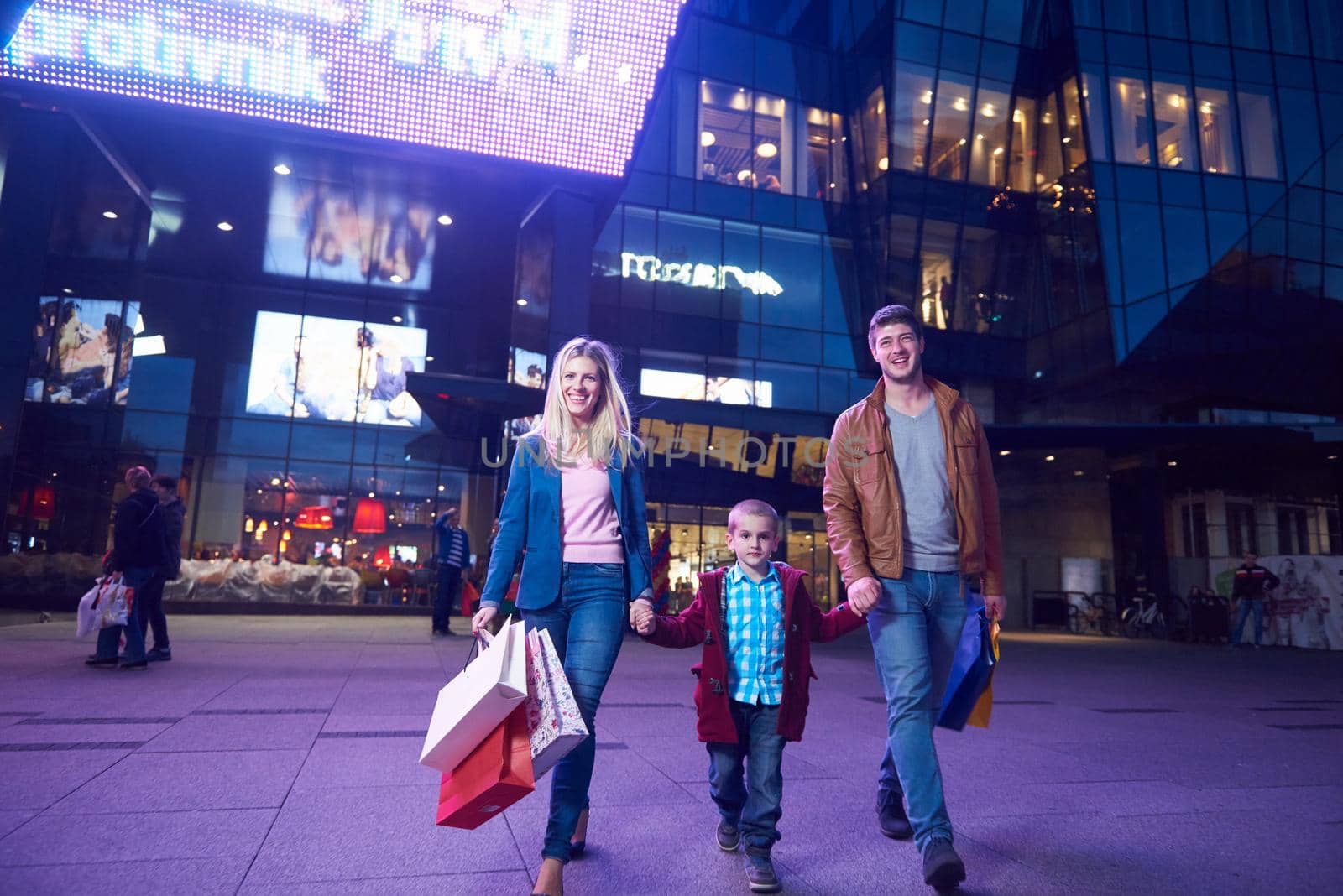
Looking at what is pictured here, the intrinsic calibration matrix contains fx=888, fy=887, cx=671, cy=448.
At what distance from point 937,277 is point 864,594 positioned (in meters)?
22.8

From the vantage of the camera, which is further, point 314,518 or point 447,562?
point 314,518

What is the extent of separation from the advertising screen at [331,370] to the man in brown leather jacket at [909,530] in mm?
21779

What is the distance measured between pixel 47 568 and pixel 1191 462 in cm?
2715

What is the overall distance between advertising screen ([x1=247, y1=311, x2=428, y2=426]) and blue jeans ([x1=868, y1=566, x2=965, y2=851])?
22.0 metres

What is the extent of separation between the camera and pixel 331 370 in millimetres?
23906

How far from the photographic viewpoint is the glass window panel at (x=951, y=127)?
2422cm

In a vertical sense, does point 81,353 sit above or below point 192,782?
above

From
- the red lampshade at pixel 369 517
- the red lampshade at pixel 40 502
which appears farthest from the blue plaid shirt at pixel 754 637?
the red lampshade at pixel 40 502

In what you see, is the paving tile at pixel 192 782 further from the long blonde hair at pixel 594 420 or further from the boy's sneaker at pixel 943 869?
the boy's sneaker at pixel 943 869

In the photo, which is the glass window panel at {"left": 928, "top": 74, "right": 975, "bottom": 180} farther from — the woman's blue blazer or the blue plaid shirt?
the woman's blue blazer

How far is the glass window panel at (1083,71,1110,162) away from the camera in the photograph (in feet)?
77.3

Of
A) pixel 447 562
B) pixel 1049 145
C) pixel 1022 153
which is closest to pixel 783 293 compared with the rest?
pixel 1022 153

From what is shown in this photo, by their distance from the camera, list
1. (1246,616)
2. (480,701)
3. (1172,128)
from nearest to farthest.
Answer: (480,701), (1246,616), (1172,128)

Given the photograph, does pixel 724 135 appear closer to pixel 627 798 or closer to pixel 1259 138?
pixel 1259 138
